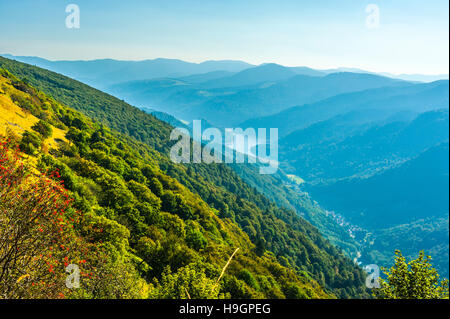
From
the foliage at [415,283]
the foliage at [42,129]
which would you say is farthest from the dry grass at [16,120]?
the foliage at [415,283]

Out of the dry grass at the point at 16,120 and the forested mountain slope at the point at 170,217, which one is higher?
the dry grass at the point at 16,120

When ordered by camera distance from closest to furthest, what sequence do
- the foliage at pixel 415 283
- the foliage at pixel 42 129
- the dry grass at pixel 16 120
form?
the foliage at pixel 415 283, the dry grass at pixel 16 120, the foliage at pixel 42 129

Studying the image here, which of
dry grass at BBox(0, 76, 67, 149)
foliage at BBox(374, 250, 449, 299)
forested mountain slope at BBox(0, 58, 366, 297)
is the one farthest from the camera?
dry grass at BBox(0, 76, 67, 149)

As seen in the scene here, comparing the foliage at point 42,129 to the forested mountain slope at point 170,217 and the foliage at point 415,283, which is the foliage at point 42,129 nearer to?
the forested mountain slope at point 170,217

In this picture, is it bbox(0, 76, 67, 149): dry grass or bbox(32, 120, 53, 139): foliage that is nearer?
bbox(0, 76, 67, 149): dry grass

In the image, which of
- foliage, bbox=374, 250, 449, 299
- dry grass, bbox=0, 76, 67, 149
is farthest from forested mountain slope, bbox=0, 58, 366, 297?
foliage, bbox=374, 250, 449, 299

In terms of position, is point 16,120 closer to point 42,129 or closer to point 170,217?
point 42,129

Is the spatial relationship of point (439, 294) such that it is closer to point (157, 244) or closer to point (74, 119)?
point (157, 244)

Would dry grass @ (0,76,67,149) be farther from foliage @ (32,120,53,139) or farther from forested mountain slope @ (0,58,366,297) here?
forested mountain slope @ (0,58,366,297)

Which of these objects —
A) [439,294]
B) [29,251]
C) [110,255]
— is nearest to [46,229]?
[29,251]

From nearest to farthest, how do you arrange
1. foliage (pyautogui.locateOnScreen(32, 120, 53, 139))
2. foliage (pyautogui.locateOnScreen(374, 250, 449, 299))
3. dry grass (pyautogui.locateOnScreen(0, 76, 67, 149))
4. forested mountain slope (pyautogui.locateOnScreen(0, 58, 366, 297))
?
1. foliage (pyautogui.locateOnScreen(374, 250, 449, 299))
2. forested mountain slope (pyautogui.locateOnScreen(0, 58, 366, 297))
3. dry grass (pyautogui.locateOnScreen(0, 76, 67, 149))
4. foliage (pyautogui.locateOnScreen(32, 120, 53, 139))

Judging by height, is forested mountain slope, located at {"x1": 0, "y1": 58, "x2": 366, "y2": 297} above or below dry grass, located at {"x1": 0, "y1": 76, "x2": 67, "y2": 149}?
below

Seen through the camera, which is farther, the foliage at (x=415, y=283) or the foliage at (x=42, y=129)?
the foliage at (x=42, y=129)
